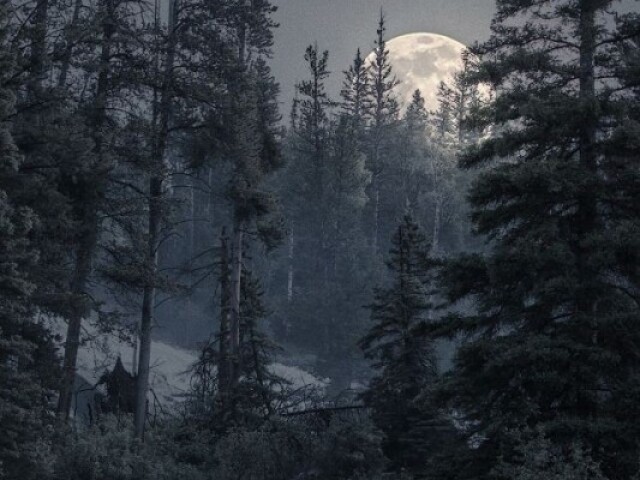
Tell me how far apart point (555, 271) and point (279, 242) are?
44.1 ft

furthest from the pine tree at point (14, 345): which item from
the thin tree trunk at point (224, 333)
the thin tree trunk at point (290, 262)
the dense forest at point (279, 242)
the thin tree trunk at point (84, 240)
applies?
the thin tree trunk at point (290, 262)

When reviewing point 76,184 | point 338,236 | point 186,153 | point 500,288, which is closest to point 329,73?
point 338,236

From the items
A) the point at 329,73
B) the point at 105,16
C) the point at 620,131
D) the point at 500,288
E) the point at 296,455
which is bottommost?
the point at 296,455

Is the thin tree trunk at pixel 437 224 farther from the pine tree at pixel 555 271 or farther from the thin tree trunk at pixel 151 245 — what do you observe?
the pine tree at pixel 555 271

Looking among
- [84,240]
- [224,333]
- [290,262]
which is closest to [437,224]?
[290,262]

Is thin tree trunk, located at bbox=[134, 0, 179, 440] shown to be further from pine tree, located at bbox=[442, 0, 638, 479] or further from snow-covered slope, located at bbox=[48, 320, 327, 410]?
snow-covered slope, located at bbox=[48, 320, 327, 410]

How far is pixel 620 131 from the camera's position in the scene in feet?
32.6

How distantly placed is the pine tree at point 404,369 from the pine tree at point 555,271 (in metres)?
4.94

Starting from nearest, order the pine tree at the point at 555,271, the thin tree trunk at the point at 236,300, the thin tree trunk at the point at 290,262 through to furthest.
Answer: the pine tree at the point at 555,271 → the thin tree trunk at the point at 236,300 → the thin tree trunk at the point at 290,262

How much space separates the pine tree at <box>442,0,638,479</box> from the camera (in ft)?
31.5

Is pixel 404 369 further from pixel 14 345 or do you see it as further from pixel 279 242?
pixel 14 345

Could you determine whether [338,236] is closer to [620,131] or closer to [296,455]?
[296,455]

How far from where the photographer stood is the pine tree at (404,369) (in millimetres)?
→ 16328

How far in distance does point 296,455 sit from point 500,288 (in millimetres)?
7895
